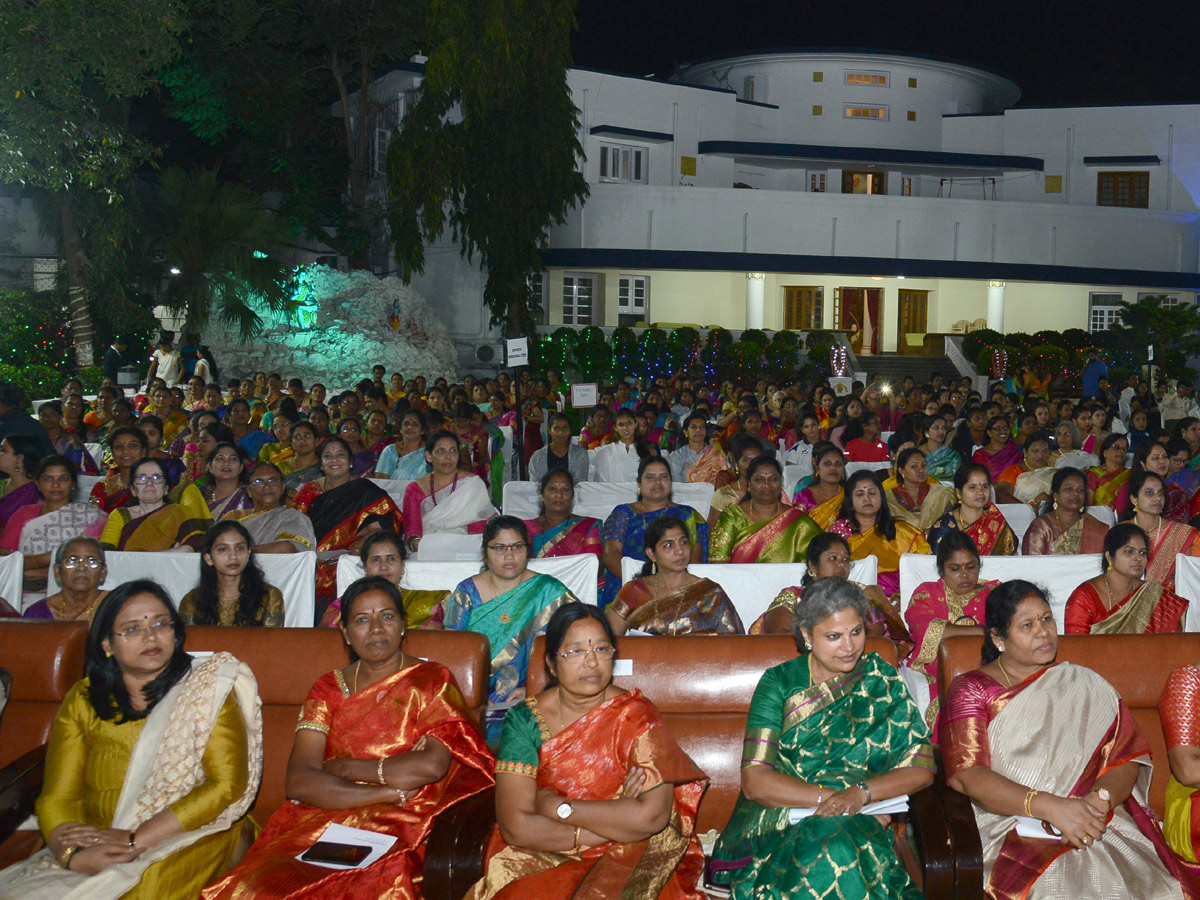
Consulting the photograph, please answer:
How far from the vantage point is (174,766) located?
12.1ft

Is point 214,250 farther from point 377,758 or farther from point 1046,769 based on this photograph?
point 1046,769

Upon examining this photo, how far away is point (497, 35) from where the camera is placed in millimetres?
20125

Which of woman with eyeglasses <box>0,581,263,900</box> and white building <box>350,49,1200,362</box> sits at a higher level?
white building <box>350,49,1200,362</box>

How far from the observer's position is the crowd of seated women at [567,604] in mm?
3578

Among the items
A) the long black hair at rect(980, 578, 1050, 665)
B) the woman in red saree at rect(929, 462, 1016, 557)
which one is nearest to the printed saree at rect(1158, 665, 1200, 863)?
the long black hair at rect(980, 578, 1050, 665)

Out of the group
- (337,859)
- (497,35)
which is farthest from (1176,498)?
(497,35)

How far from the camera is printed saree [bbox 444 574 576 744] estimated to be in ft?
16.1

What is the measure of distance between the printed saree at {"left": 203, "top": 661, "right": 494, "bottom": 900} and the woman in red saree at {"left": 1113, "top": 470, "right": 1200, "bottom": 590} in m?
3.79

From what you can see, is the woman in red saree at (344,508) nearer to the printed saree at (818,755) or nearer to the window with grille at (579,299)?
the printed saree at (818,755)

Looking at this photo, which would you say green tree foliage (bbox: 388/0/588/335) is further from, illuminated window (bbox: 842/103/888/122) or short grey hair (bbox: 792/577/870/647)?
short grey hair (bbox: 792/577/870/647)

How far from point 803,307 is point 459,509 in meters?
25.2

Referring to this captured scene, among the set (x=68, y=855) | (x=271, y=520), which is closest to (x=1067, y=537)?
(x=271, y=520)

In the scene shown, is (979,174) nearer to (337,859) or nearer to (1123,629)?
(1123,629)

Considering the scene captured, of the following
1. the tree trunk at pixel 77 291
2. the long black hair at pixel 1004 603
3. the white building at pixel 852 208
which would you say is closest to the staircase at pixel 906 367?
the white building at pixel 852 208
